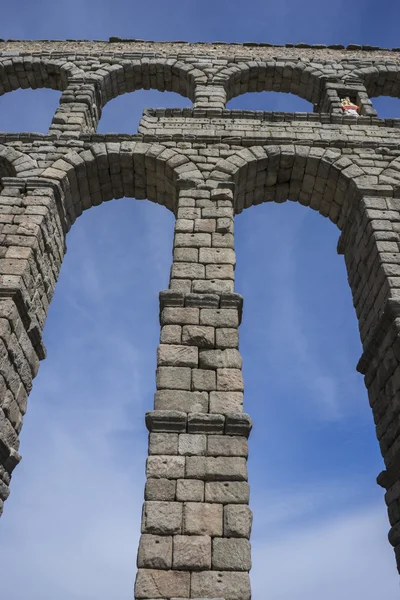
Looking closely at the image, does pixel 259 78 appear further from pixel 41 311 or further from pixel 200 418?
pixel 200 418

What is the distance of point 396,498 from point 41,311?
243 inches

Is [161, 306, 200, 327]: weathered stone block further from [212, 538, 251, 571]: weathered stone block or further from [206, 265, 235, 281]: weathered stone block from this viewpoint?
[212, 538, 251, 571]: weathered stone block

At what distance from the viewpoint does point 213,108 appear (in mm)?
10641

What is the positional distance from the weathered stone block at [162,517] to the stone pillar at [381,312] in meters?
3.29

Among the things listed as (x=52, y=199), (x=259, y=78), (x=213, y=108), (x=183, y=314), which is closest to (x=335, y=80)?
(x=259, y=78)

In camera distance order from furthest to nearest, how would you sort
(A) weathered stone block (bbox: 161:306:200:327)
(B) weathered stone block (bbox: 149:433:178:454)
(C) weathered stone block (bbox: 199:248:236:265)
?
(C) weathered stone block (bbox: 199:248:236:265) < (A) weathered stone block (bbox: 161:306:200:327) < (B) weathered stone block (bbox: 149:433:178:454)

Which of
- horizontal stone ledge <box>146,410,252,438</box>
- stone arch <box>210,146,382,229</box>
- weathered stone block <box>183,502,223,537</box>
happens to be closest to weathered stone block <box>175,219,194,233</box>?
stone arch <box>210,146,382,229</box>

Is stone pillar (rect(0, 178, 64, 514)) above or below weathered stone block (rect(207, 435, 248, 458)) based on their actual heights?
above

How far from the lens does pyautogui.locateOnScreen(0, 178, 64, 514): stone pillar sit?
6320 millimetres

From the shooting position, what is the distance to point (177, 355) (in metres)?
5.93

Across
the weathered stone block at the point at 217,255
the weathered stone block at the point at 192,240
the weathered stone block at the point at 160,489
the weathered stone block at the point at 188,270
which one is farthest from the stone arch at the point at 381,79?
the weathered stone block at the point at 160,489

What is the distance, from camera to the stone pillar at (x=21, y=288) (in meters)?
6.32

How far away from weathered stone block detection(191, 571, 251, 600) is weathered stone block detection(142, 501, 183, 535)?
0.47 m

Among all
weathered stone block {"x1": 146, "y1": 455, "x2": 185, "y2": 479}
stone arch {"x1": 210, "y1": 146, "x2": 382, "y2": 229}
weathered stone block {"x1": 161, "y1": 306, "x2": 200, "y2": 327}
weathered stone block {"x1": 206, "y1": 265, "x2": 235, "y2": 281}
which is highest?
stone arch {"x1": 210, "y1": 146, "x2": 382, "y2": 229}
